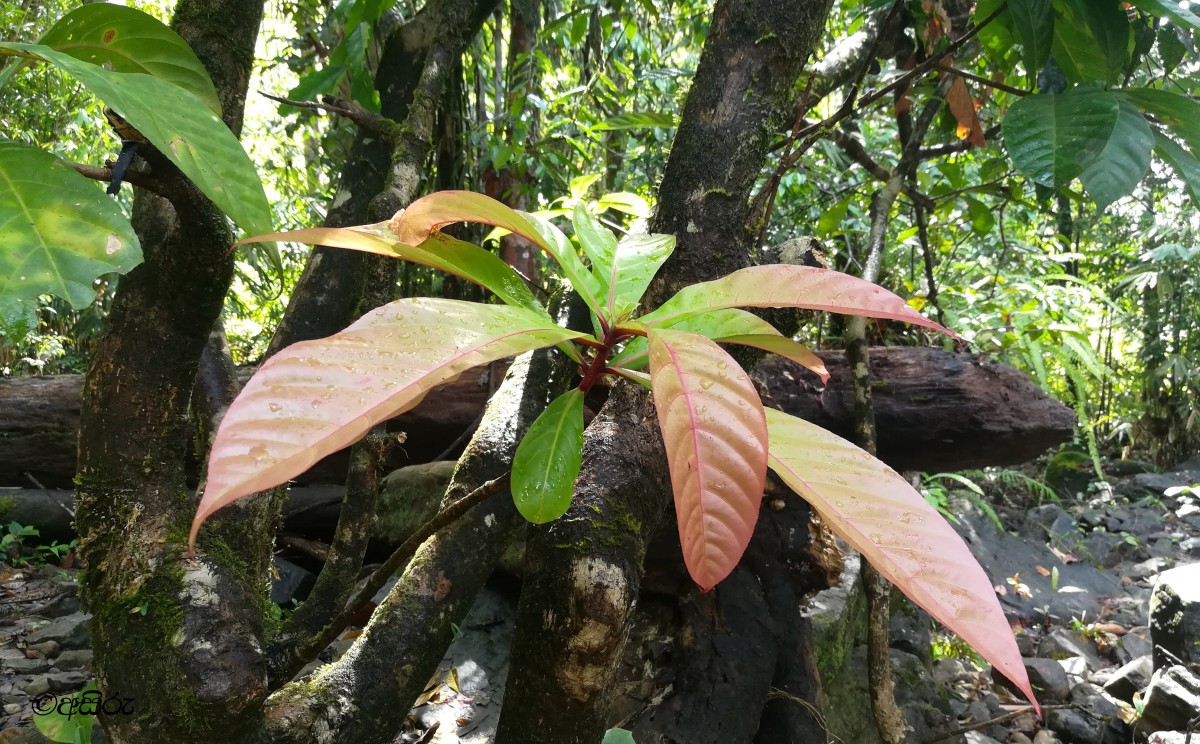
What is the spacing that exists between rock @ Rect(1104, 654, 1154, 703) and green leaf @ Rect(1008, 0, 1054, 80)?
11.9 feet

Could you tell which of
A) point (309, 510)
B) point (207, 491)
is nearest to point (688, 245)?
point (207, 491)

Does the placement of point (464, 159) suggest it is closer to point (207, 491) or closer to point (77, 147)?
point (207, 491)

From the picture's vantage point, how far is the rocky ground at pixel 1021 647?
6.35ft

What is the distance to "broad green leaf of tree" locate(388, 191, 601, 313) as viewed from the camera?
62 cm

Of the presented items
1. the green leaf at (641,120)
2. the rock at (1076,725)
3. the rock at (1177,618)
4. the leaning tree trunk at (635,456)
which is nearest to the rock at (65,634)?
the leaning tree trunk at (635,456)

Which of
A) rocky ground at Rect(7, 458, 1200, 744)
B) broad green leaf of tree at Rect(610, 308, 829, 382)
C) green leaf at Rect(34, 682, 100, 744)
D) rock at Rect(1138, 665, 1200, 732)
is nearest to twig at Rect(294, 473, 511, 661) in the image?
broad green leaf of tree at Rect(610, 308, 829, 382)

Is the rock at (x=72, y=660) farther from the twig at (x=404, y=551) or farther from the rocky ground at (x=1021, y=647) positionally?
the twig at (x=404, y=551)

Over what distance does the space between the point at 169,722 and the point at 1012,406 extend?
2.51 m

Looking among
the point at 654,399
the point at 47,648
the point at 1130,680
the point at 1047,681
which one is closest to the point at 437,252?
the point at 654,399

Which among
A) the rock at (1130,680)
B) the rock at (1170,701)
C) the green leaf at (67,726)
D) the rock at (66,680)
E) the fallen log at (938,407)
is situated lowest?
the rock at (1130,680)

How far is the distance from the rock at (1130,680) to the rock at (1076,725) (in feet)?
1.49

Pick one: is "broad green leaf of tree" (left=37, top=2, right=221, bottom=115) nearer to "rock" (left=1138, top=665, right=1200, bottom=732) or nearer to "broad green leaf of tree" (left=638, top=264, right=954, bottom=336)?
"broad green leaf of tree" (left=638, top=264, right=954, bottom=336)

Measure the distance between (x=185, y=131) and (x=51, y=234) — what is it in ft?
0.42

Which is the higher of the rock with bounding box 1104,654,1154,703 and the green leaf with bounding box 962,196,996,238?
the green leaf with bounding box 962,196,996,238
